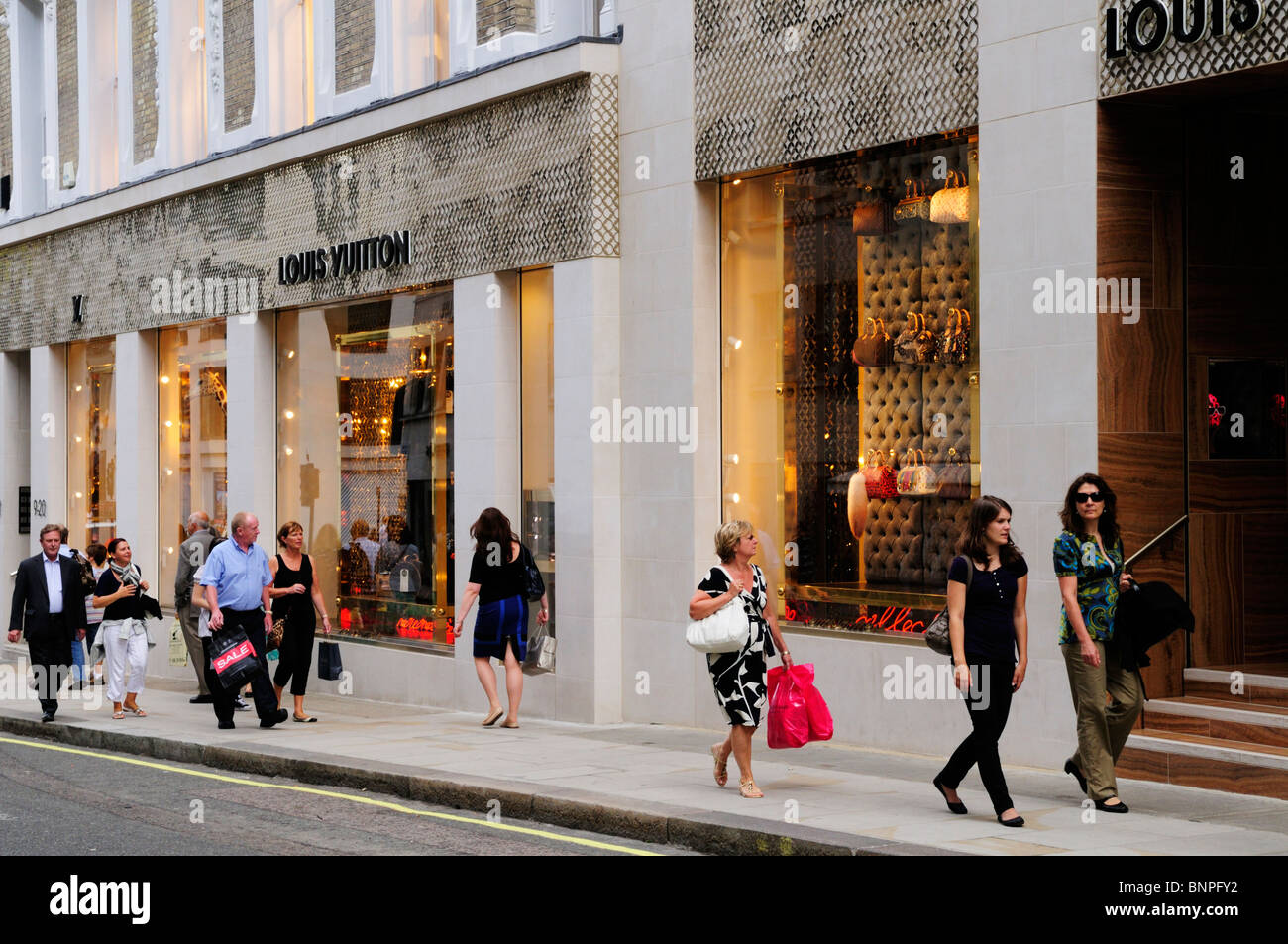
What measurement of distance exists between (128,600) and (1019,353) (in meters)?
9.45

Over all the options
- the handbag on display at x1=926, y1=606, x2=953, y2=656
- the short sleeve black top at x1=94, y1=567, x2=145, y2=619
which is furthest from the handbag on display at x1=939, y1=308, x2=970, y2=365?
the short sleeve black top at x1=94, y1=567, x2=145, y2=619

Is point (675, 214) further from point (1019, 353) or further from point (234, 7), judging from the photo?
point (234, 7)

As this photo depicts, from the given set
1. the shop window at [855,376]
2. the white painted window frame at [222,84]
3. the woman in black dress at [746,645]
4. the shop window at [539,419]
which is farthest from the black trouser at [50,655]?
the woman in black dress at [746,645]

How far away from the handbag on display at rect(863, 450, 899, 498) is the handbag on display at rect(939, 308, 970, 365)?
1041 mm

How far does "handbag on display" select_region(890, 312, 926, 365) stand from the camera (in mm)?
13062

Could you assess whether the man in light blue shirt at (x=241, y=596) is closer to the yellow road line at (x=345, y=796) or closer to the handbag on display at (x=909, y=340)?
the yellow road line at (x=345, y=796)

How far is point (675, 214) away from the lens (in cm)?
1486

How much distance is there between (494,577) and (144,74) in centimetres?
1237

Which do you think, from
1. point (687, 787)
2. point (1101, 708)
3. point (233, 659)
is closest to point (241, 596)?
point (233, 659)

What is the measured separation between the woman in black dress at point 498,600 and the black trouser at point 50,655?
4.33 metres

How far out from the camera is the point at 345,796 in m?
12.0

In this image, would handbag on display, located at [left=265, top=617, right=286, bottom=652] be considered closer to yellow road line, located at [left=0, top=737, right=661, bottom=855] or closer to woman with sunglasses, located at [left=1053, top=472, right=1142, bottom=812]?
yellow road line, located at [left=0, top=737, right=661, bottom=855]

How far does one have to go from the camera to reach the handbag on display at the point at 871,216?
1328 centimetres
